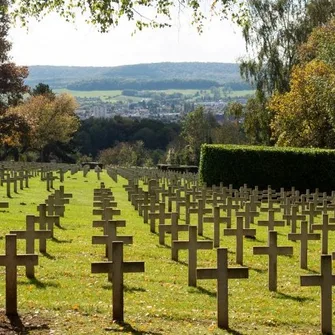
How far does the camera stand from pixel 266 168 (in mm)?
43250

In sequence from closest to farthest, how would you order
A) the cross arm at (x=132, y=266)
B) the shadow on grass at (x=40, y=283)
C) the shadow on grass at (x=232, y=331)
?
the shadow on grass at (x=232, y=331) < the cross arm at (x=132, y=266) < the shadow on grass at (x=40, y=283)

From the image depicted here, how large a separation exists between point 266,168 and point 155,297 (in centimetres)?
3218

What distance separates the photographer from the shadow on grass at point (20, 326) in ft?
30.2

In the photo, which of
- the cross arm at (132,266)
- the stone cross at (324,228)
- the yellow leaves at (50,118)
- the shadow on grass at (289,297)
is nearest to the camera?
the cross arm at (132,266)

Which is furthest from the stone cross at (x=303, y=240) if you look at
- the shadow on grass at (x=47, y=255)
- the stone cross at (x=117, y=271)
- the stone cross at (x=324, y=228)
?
the stone cross at (x=117, y=271)

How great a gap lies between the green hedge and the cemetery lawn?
2529cm

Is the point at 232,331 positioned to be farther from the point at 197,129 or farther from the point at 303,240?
the point at 197,129

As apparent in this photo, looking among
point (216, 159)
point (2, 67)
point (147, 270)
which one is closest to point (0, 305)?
point (147, 270)

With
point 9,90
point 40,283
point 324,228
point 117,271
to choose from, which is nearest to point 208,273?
point 117,271

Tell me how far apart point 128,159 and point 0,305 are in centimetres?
9930

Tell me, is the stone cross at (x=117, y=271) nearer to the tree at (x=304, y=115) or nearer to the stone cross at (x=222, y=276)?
the stone cross at (x=222, y=276)

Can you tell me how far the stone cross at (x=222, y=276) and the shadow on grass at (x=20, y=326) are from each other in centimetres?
188

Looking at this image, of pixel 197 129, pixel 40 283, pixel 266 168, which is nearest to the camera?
pixel 40 283

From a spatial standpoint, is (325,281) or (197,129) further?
(197,129)
